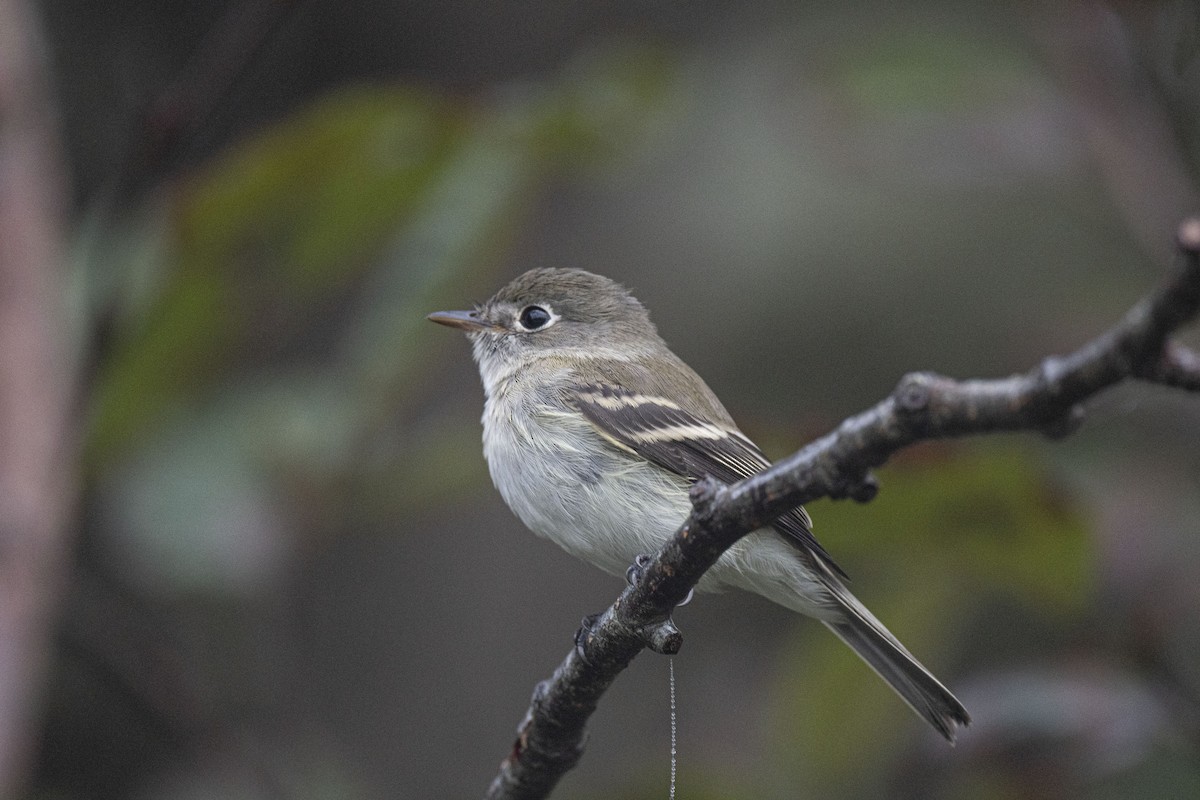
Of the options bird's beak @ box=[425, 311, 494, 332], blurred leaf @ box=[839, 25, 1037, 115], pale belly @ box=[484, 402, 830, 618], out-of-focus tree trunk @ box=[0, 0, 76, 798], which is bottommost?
out-of-focus tree trunk @ box=[0, 0, 76, 798]

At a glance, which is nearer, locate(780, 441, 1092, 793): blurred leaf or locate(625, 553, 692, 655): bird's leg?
locate(625, 553, 692, 655): bird's leg

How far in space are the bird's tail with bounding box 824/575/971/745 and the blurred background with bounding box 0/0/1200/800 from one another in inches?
2.8

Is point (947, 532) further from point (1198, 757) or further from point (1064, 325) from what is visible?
point (1064, 325)

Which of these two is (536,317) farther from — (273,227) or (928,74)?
(928,74)

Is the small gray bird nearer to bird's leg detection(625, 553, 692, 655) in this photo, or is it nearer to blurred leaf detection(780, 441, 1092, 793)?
blurred leaf detection(780, 441, 1092, 793)

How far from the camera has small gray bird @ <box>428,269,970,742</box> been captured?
9.57 feet

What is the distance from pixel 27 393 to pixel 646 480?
1769mm

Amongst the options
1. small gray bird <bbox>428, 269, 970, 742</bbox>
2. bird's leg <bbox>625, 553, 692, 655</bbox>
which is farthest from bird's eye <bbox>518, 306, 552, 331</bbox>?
bird's leg <bbox>625, 553, 692, 655</bbox>

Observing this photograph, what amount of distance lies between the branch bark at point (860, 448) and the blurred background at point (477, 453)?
742 millimetres

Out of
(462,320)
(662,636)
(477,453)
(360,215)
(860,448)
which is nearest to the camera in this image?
(860,448)

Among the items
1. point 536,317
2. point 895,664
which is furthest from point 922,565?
point 536,317

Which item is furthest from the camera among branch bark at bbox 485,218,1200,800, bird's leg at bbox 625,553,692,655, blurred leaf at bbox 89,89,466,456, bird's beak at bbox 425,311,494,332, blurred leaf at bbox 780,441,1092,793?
bird's beak at bbox 425,311,494,332

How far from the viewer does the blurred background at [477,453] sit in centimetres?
292

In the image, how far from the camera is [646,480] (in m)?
3.00
